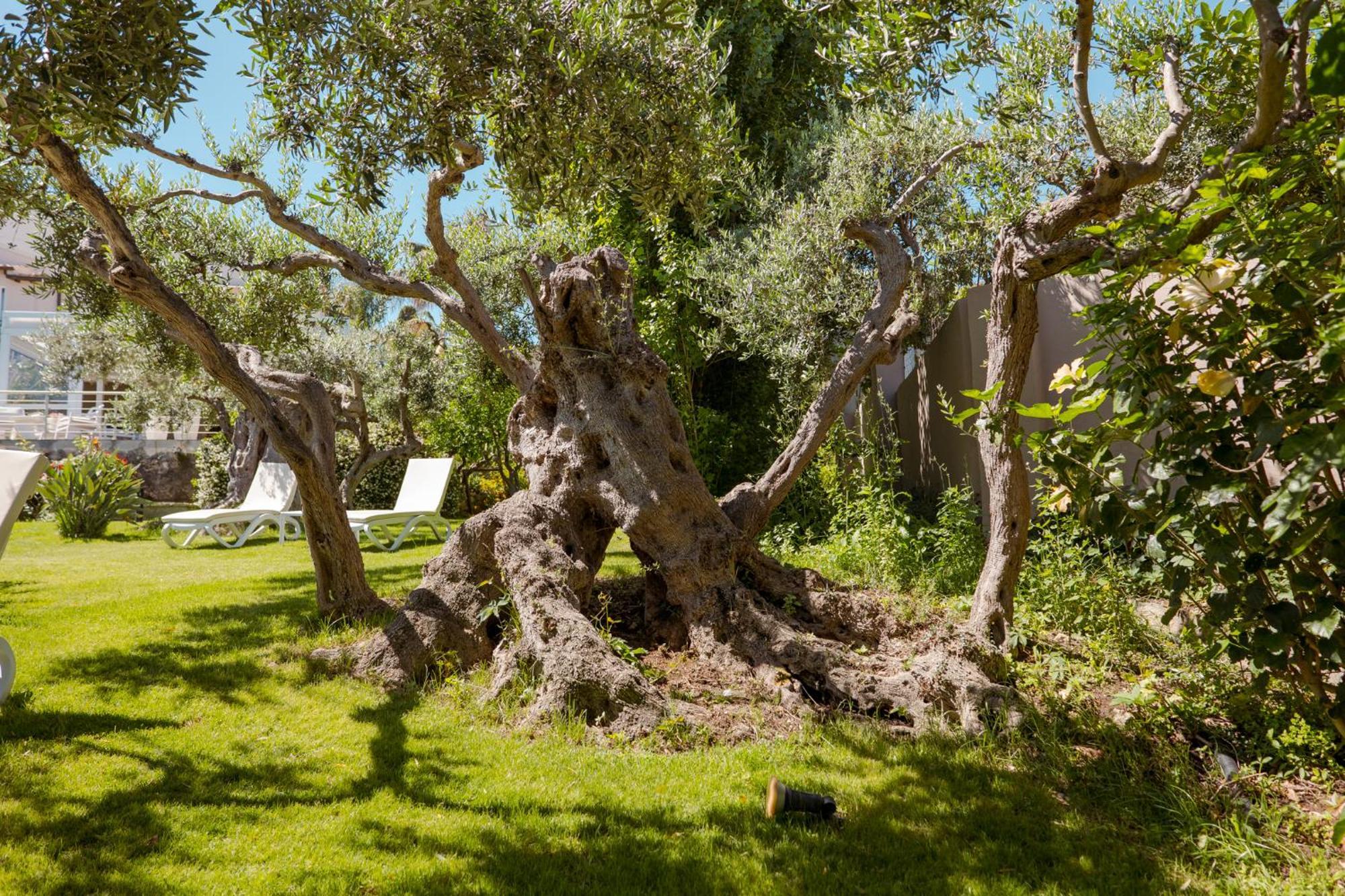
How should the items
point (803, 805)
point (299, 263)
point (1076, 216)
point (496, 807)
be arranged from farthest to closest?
1. point (299, 263)
2. point (1076, 216)
3. point (496, 807)
4. point (803, 805)

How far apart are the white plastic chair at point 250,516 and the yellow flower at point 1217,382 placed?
10774 mm

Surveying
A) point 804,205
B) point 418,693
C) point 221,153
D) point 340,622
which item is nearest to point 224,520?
point 221,153

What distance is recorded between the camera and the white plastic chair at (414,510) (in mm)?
10867

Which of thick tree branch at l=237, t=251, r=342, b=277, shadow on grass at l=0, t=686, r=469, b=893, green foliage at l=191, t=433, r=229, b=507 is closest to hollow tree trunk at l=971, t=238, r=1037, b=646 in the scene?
shadow on grass at l=0, t=686, r=469, b=893

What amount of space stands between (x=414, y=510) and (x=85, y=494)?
5.21m

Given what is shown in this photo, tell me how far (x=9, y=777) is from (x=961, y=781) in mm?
4082

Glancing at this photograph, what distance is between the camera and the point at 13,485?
12.3 ft

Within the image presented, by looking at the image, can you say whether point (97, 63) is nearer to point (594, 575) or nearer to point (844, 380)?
point (594, 575)

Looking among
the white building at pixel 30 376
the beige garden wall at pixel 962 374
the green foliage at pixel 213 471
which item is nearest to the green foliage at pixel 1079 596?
the beige garden wall at pixel 962 374

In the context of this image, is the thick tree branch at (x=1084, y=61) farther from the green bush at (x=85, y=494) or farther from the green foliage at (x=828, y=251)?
the green bush at (x=85, y=494)

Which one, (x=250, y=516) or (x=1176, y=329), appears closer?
(x=1176, y=329)

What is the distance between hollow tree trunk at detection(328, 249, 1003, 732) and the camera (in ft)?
14.2

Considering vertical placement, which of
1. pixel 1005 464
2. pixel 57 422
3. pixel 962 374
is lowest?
pixel 1005 464

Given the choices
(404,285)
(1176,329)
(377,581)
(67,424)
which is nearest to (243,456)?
(67,424)
